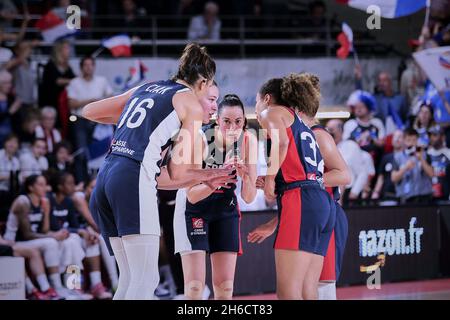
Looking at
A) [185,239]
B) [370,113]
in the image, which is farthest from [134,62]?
[185,239]

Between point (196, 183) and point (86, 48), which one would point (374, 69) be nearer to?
point (86, 48)

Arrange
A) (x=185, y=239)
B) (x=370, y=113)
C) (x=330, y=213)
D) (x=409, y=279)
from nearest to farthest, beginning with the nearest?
(x=330, y=213) < (x=185, y=239) < (x=409, y=279) < (x=370, y=113)

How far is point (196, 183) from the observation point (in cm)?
607

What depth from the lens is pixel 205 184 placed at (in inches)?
242

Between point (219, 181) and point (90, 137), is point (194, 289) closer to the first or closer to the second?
point (219, 181)

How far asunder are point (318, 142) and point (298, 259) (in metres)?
0.90

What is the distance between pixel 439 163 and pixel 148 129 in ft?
22.1

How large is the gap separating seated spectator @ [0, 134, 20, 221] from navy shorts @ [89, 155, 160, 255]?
389cm

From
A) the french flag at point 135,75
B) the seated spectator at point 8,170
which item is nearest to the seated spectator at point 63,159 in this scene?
the seated spectator at point 8,170

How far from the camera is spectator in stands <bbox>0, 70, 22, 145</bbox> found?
10586 millimetres

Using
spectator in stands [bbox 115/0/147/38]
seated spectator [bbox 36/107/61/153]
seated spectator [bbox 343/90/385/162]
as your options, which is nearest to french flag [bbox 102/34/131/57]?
spectator in stands [bbox 115/0/147/38]

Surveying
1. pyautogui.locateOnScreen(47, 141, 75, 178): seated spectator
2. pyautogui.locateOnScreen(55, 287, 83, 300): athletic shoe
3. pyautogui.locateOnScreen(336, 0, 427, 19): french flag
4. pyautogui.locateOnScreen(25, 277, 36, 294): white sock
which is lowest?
pyautogui.locateOnScreen(55, 287, 83, 300): athletic shoe

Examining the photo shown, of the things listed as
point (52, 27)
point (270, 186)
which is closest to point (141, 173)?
point (270, 186)

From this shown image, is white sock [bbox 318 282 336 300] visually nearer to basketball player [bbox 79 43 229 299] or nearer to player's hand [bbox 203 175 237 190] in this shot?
player's hand [bbox 203 175 237 190]
